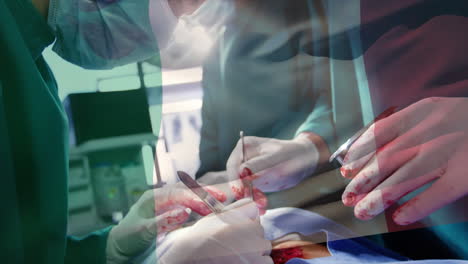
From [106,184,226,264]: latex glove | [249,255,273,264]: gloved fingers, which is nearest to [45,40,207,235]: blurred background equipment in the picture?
[106,184,226,264]: latex glove

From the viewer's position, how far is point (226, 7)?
0.60 metres

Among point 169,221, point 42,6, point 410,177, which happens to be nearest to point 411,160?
point 410,177

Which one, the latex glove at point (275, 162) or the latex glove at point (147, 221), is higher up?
the latex glove at point (275, 162)

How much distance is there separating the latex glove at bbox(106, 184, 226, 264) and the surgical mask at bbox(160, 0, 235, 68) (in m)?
0.21

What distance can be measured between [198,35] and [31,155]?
0.33 meters

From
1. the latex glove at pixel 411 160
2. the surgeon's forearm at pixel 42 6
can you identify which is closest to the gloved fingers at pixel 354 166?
the latex glove at pixel 411 160

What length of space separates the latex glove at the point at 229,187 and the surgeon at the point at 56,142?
17 millimetres

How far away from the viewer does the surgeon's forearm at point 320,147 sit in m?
0.58

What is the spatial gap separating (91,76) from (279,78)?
310 mm

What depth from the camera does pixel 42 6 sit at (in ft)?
1.94

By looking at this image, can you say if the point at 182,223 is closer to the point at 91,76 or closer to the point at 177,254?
the point at 177,254

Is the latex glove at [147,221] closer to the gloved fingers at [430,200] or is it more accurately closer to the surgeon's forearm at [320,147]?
the surgeon's forearm at [320,147]

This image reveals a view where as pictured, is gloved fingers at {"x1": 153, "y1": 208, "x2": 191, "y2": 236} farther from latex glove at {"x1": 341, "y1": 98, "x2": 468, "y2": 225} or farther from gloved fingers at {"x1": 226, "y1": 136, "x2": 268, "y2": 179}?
latex glove at {"x1": 341, "y1": 98, "x2": 468, "y2": 225}

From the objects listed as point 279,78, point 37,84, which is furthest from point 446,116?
point 37,84
